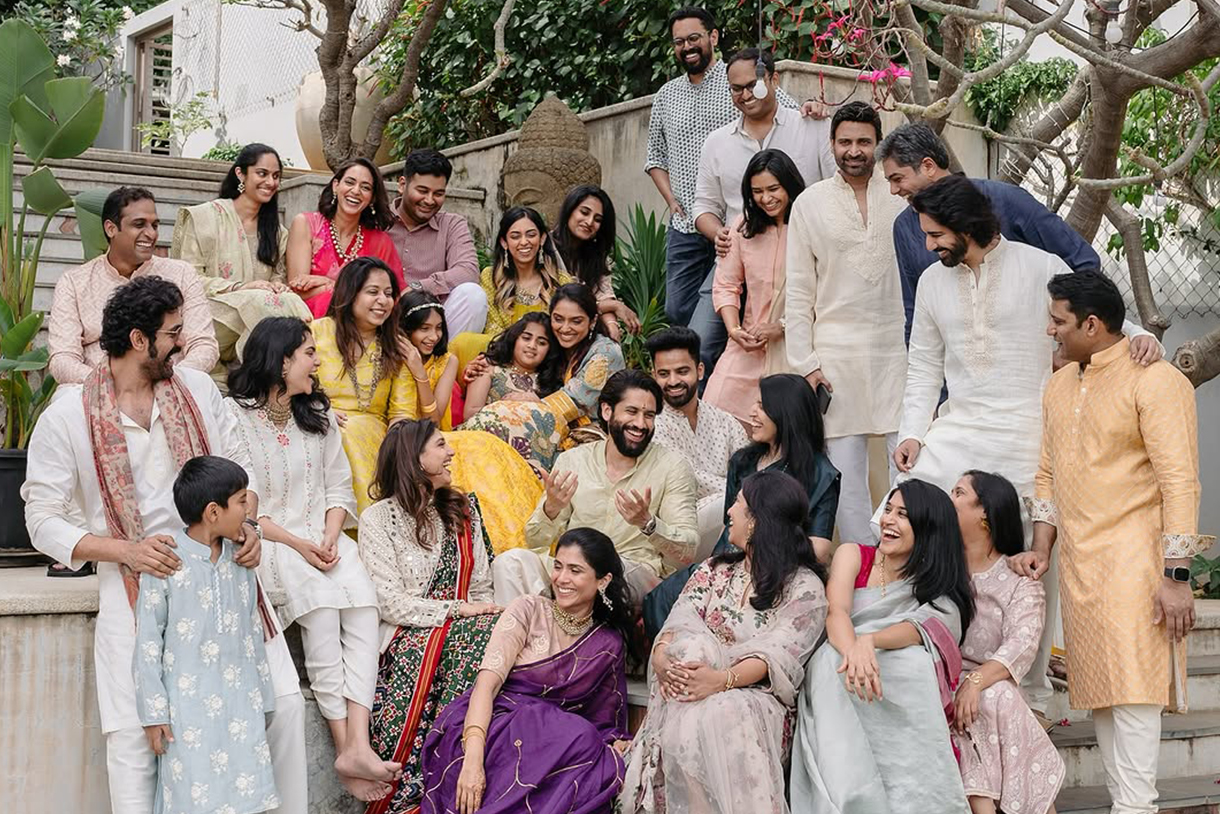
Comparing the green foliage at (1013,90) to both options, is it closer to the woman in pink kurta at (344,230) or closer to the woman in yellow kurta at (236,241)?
the woman in pink kurta at (344,230)

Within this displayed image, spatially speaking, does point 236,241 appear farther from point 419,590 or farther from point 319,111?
point 319,111

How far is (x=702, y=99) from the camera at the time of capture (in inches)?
296

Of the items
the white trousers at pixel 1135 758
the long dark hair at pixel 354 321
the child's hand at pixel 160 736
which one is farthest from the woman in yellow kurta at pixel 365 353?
the white trousers at pixel 1135 758

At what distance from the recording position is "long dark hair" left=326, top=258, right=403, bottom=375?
614 cm

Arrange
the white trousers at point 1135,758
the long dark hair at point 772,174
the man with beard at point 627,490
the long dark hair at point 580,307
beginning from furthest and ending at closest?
the long dark hair at point 580,307
the long dark hair at point 772,174
the man with beard at point 627,490
the white trousers at point 1135,758

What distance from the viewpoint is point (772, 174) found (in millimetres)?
6375

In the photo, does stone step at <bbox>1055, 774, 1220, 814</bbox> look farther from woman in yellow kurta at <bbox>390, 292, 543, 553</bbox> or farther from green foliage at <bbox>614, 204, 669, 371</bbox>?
green foliage at <bbox>614, 204, 669, 371</bbox>

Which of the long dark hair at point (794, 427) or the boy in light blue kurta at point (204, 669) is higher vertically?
the long dark hair at point (794, 427)

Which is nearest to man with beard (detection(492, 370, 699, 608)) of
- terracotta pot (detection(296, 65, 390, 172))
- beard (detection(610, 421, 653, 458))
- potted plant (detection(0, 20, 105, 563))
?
beard (detection(610, 421, 653, 458))

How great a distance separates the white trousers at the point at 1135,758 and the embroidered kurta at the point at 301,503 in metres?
2.43

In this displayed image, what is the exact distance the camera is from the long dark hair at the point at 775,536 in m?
4.80

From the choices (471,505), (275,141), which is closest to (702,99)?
(471,505)

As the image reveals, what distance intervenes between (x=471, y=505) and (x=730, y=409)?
147 cm

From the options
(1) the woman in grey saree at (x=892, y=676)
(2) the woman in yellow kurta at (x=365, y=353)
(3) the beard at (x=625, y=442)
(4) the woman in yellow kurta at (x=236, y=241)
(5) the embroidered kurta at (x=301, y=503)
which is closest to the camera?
(1) the woman in grey saree at (x=892, y=676)
